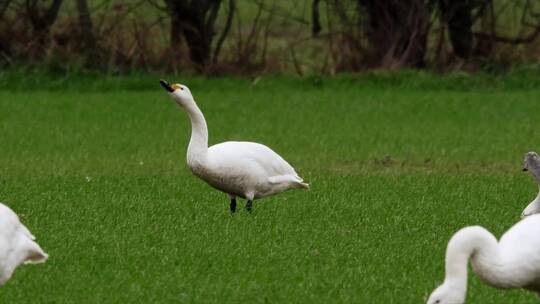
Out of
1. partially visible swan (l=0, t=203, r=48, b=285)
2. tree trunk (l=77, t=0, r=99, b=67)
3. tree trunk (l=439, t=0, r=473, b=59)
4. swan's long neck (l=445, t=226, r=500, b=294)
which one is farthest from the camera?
tree trunk (l=439, t=0, r=473, b=59)

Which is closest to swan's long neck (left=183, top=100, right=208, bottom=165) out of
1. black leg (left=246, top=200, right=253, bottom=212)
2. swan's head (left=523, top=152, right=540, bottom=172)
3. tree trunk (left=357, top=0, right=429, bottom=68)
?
black leg (left=246, top=200, right=253, bottom=212)

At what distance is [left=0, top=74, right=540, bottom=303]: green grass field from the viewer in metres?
7.89

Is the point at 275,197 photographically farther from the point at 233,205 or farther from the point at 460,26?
the point at 460,26

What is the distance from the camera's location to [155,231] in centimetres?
954

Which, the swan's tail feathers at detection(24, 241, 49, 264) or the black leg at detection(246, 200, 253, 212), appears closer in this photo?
the swan's tail feathers at detection(24, 241, 49, 264)

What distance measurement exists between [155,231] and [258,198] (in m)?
1.43

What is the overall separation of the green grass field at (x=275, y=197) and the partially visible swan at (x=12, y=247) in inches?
17.5

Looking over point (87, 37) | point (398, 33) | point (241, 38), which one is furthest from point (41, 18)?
point (398, 33)

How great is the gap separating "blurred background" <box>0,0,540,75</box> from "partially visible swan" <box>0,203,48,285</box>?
15.2 metres

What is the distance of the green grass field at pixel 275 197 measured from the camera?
7.89m

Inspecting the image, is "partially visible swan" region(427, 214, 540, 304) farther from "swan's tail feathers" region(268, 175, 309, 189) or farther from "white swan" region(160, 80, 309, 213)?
"swan's tail feathers" region(268, 175, 309, 189)

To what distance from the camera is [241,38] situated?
22.7m

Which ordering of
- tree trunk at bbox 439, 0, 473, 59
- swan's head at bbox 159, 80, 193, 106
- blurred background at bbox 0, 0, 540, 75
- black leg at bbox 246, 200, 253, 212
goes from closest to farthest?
swan's head at bbox 159, 80, 193, 106, black leg at bbox 246, 200, 253, 212, blurred background at bbox 0, 0, 540, 75, tree trunk at bbox 439, 0, 473, 59

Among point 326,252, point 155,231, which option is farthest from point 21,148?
point 326,252
